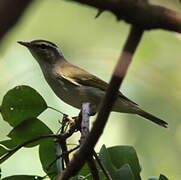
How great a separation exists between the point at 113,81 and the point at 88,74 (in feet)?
9.51

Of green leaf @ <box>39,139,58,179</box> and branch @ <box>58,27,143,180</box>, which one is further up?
branch @ <box>58,27,143,180</box>

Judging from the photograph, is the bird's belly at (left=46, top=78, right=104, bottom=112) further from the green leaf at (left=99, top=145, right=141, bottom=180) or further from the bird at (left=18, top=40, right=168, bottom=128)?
the green leaf at (left=99, top=145, right=141, bottom=180)

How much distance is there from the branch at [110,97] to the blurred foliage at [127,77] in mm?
2748

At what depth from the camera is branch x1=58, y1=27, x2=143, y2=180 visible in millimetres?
953

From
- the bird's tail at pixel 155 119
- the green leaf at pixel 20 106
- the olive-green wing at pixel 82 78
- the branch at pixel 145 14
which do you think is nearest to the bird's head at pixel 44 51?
the olive-green wing at pixel 82 78

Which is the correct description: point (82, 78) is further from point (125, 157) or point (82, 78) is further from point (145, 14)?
point (145, 14)

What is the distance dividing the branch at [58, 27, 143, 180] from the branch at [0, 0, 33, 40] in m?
0.26

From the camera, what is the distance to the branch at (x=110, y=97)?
3.13ft

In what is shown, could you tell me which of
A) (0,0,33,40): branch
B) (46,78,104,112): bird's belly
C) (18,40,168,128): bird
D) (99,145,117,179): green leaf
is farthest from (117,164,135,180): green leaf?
(46,78,104,112): bird's belly

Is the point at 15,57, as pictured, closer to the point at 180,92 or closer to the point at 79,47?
the point at 79,47

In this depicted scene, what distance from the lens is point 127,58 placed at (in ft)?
3.16

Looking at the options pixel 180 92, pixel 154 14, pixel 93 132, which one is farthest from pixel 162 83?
pixel 154 14

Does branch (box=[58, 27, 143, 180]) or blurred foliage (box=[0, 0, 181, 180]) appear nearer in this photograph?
branch (box=[58, 27, 143, 180])

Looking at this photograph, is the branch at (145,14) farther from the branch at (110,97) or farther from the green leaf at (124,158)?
the green leaf at (124,158)
